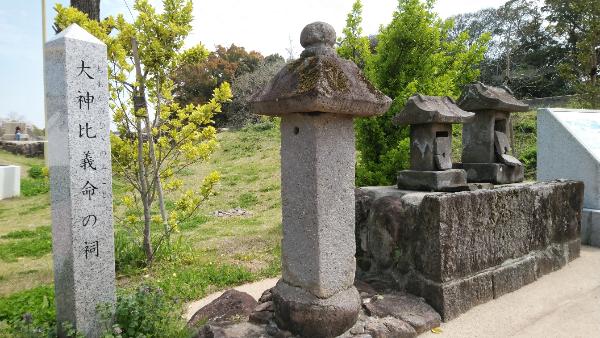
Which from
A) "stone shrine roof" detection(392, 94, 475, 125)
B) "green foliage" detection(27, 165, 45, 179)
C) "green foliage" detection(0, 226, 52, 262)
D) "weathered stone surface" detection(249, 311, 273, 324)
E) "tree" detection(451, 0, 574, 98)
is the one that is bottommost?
"green foliage" detection(0, 226, 52, 262)

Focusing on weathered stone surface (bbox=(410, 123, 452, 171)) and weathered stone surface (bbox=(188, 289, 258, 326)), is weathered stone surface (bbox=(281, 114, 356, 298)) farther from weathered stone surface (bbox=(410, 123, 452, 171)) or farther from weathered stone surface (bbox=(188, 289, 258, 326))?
weathered stone surface (bbox=(410, 123, 452, 171))

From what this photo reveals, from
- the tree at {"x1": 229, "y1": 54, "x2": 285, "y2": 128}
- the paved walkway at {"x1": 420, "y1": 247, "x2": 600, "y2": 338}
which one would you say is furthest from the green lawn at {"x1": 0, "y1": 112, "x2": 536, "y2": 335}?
the tree at {"x1": 229, "y1": 54, "x2": 285, "y2": 128}

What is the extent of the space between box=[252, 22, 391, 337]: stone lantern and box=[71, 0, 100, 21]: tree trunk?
207 inches

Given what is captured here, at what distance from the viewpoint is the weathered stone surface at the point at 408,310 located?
324cm

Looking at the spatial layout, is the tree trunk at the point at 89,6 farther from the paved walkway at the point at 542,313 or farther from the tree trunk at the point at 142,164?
the paved walkway at the point at 542,313

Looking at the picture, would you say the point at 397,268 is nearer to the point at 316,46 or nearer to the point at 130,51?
the point at 316,46

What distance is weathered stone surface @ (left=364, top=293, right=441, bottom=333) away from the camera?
10.6 feet

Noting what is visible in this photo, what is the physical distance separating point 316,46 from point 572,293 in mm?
3456

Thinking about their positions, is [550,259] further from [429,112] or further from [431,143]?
[429,112]

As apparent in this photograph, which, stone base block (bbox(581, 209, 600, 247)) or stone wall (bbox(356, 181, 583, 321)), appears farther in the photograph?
stone base block (bbox(581, 209, 600, 247))

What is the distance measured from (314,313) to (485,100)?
3.12 meters

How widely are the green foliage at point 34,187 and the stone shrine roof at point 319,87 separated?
1216 centimetres

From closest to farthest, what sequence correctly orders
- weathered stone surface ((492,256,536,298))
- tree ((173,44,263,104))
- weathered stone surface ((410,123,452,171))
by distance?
weathered stone surface ((492,256,536,298)) → weathered stone surface ((410,123,452,171)) → tree ((173,44,263,104))

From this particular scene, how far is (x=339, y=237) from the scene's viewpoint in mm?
2926
